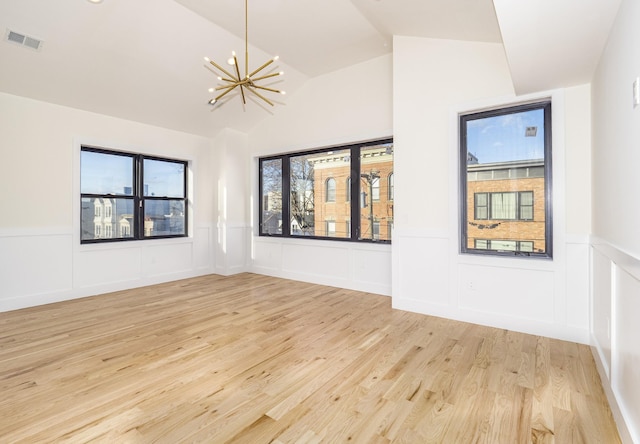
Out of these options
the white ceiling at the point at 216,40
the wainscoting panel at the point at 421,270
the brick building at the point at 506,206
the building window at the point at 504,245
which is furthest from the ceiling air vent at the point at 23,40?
the building window at the point at 504,245

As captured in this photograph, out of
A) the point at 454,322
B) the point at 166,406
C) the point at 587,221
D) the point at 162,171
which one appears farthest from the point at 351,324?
the point at 162,171

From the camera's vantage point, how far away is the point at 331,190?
5504mm

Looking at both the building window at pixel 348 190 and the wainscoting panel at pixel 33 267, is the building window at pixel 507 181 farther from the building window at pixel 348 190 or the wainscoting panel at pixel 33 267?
the wainscoting panel at pixel 33 267

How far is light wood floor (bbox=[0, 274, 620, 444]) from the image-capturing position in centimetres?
181

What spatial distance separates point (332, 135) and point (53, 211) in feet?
14.1

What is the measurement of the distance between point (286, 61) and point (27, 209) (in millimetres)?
4229

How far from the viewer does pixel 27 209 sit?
4.24 meters

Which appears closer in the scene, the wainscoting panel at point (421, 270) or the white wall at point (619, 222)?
the white wall at point (619, 222)

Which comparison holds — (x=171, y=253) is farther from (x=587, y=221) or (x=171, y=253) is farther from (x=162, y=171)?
(x=587, y=221)

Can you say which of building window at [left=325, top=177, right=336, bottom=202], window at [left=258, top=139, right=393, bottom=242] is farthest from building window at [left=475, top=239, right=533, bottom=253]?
building window at [left=325, top=177, right=336, bottom=202]

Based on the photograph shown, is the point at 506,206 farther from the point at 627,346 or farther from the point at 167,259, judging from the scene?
the point at 167,259

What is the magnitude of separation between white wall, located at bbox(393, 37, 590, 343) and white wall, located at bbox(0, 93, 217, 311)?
4.32 m

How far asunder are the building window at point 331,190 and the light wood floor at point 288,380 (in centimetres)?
221

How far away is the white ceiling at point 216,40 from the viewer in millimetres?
2305
